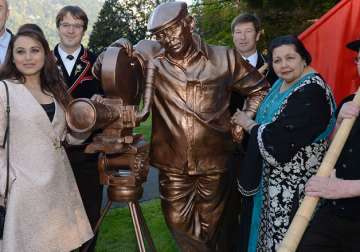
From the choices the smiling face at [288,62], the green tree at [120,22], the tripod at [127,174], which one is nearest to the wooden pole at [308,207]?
the smiling face at [288,62]

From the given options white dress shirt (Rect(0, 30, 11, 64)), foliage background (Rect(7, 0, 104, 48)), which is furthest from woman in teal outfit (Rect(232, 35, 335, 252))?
foliage background (Rect(7, 0, 104, 48))

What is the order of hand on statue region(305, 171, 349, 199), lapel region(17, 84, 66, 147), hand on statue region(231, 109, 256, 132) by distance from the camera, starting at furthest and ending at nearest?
hand on statue region(231, 109, 256, 132), lapel region(17, 84, 66, 147), hand on statue region(305, 171, 349, 199)

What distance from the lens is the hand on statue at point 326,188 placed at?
2230mm

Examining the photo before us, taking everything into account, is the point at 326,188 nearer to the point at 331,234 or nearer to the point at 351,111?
the point at 351,111

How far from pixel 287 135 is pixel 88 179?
1779 mm

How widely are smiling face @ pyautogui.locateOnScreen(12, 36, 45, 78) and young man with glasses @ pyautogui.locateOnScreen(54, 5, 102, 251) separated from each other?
79 cm

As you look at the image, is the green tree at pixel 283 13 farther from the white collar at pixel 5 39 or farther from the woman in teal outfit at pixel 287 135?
the white collar at pixel 5 39

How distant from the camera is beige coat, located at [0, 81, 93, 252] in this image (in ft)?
8.37

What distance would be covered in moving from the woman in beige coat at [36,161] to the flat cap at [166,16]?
0.70m

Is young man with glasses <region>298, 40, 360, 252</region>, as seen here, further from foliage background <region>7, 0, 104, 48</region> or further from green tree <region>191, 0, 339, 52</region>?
foliage background <region>7, 0, 104, 48</region>

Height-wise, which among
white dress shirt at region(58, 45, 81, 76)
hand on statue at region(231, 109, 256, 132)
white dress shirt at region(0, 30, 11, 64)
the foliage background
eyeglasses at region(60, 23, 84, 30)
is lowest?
hand on statue at region(231, 109, 256, 132)

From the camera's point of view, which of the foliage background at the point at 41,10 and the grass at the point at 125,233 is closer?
the grass at the point at 125,233

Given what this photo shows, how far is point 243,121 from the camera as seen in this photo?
9.70 ft

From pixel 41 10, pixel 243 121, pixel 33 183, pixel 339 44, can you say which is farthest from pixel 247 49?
pixel 41 10
